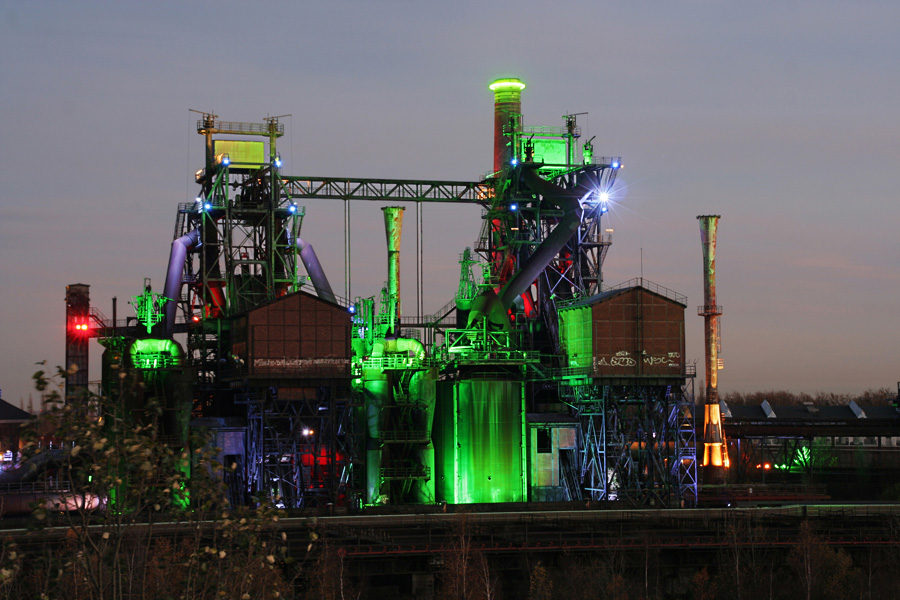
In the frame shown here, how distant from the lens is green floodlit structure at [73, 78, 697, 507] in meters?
75.0

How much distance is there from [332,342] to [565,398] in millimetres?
17730

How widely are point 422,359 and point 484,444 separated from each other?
6821 millimetres

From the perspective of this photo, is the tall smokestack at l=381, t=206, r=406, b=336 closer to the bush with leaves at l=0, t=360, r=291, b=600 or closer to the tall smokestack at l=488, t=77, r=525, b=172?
the tall smokestack at l=488, t=77, r=525, b=172

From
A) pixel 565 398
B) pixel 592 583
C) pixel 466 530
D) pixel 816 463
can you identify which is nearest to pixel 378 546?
pixel 466 530

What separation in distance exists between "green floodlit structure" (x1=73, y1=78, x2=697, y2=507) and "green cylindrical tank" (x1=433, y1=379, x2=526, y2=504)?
0.31 feet

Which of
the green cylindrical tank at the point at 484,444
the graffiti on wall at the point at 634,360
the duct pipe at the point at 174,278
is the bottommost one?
the green cylindrical tank at the point at 484,444

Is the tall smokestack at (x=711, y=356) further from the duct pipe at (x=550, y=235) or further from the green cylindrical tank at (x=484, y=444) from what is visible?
the green cylindrical tank at (x=484, y=444)

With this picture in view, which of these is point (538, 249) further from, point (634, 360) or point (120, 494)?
point (120, 494)

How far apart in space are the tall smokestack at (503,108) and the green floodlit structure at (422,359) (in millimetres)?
2354

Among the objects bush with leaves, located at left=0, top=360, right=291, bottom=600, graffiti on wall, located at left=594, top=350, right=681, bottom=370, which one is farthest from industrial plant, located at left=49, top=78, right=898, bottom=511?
bush with leaves, located at left=0, top=360, right=291, bottom=600

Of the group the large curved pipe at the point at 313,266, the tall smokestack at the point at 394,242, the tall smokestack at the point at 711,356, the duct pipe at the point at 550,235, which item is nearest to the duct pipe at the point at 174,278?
the large curved pipe at the point at 313,266

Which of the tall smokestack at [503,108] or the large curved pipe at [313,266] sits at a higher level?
the tall smokestack at [503,108]

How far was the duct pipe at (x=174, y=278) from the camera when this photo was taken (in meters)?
85.1

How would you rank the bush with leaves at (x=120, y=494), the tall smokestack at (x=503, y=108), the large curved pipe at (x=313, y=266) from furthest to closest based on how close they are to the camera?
the tall smokestack at (x=503, y=108) < the large curved pipe at (x=313, y=266) < the bush with leaves at (x=120, y=494)
